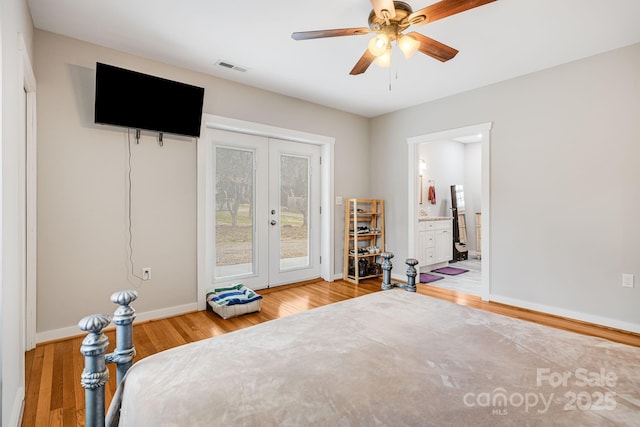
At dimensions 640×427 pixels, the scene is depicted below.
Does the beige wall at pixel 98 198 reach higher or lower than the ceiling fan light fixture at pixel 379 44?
lower

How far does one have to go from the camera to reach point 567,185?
3164 millimetres

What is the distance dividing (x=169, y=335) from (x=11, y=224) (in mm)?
1628

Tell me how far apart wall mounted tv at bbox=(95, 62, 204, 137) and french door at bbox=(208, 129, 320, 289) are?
0.50m

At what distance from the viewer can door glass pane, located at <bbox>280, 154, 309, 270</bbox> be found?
171 inches

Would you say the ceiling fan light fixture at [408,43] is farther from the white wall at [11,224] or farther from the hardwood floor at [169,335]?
the hardwood floor at [169,335]

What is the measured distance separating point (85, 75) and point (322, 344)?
10.2ft

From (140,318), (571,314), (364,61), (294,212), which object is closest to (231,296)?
(140,318)

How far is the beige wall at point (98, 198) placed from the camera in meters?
2.59

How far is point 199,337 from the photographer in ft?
8.91

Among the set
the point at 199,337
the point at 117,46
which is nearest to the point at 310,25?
the point at 117,46

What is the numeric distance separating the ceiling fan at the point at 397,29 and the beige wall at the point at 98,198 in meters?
1.95

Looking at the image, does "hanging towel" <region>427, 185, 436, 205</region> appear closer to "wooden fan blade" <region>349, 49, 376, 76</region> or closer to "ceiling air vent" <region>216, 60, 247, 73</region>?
"wooden fan blade" <region>349, 49, 376, 76</region>

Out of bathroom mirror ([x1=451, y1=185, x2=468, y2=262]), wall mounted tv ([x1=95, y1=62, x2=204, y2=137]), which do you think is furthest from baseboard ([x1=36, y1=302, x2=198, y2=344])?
bathroom mirror ([x1=451, y1=185, x2=468, y2=262])

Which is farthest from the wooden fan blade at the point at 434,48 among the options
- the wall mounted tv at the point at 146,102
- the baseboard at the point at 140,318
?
the baseboard at the point at 140,318
